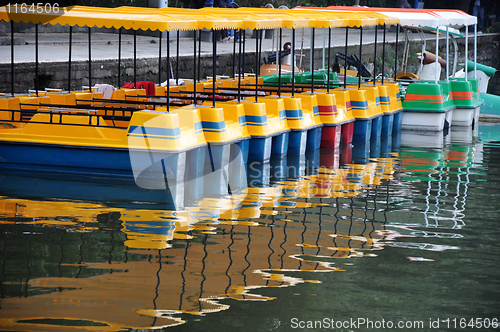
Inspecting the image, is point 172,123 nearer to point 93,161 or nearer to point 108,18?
point 93,161

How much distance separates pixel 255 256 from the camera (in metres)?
7.52

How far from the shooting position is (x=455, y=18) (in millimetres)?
18375

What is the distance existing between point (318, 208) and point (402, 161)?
188 inches

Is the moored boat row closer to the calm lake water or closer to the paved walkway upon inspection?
the calm lake water

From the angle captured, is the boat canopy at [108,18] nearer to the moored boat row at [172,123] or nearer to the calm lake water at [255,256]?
the moored boat row at [172,123]

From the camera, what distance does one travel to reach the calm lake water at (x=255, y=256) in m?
6.00

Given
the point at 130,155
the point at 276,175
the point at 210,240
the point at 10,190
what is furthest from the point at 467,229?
the point at 10,190

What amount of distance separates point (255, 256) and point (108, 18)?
15.8ft

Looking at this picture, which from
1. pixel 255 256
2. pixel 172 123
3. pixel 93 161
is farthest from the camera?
pixel 93 161

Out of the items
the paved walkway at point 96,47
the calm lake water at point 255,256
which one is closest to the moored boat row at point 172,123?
the calm lake water at point 255,256

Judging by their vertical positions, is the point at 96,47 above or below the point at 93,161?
above

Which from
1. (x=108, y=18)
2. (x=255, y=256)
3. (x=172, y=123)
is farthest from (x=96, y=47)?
(x=255, y=256)

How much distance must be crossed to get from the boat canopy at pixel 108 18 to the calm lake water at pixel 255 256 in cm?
216

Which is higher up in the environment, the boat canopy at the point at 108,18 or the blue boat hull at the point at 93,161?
the boat canopy at the point at 108,18
